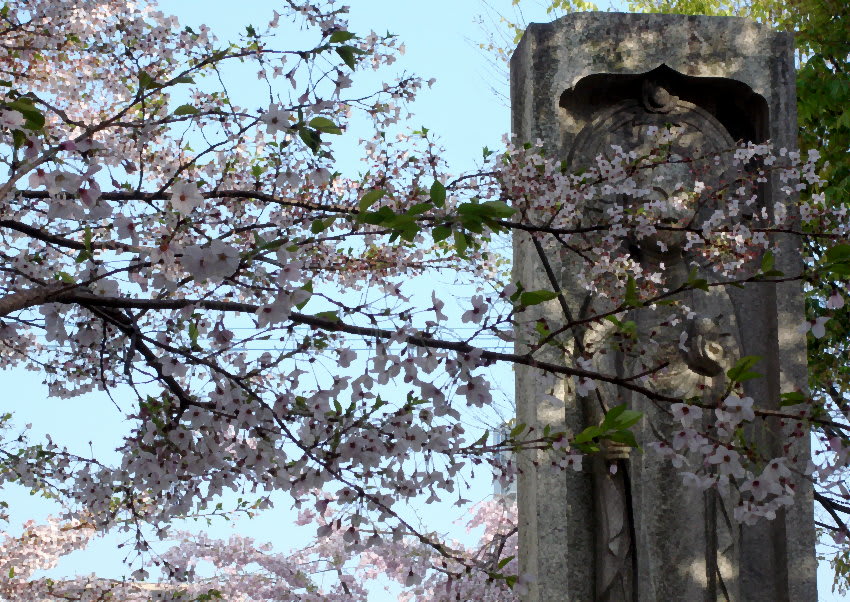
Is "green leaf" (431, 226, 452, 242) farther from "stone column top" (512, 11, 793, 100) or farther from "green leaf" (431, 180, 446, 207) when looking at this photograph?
"stone column top" (512, 11, 793, 100)

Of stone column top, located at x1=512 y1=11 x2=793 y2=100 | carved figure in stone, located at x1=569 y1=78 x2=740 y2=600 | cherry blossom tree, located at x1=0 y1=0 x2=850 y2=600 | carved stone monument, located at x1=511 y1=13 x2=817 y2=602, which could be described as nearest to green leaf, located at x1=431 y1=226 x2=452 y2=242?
cherry blossom tree, located at x1=0 y1=0 x2=850 y2=600

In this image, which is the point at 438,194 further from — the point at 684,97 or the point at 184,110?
the point at 684,97

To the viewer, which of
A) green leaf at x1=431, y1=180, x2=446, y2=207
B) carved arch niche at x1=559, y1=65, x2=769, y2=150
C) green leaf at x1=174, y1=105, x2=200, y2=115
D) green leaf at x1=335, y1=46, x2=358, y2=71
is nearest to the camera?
green leaf at x1=431, y1=180, x2=446, y2=207

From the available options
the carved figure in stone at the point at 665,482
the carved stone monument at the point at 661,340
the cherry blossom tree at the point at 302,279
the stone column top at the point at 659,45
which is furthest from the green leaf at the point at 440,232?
the stone column top at the point at 659,45

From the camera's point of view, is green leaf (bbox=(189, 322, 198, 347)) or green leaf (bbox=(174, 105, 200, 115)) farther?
green leaf (bbox=(189, 322, 198, 347))

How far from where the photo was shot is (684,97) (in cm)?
462

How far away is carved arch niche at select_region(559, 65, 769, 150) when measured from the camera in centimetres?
445

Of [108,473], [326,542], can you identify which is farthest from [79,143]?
[326,542]

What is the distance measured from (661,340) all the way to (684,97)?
125 cm

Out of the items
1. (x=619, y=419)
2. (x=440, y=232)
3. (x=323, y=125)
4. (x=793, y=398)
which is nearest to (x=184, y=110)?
(x=323, y=125)

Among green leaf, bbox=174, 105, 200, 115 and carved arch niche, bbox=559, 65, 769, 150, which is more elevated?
carved arch niche, bbox=559, 65, 769, 150

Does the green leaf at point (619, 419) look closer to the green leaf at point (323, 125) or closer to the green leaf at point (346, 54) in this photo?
the green leaf at point (323, 125)

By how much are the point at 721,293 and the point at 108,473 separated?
8.40ft

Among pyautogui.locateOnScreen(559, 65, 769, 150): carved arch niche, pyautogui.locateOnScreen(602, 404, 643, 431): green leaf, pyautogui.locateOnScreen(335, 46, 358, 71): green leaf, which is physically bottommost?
pyautogui.locateOnScreen(602, 404, 643, 431): green leaf
